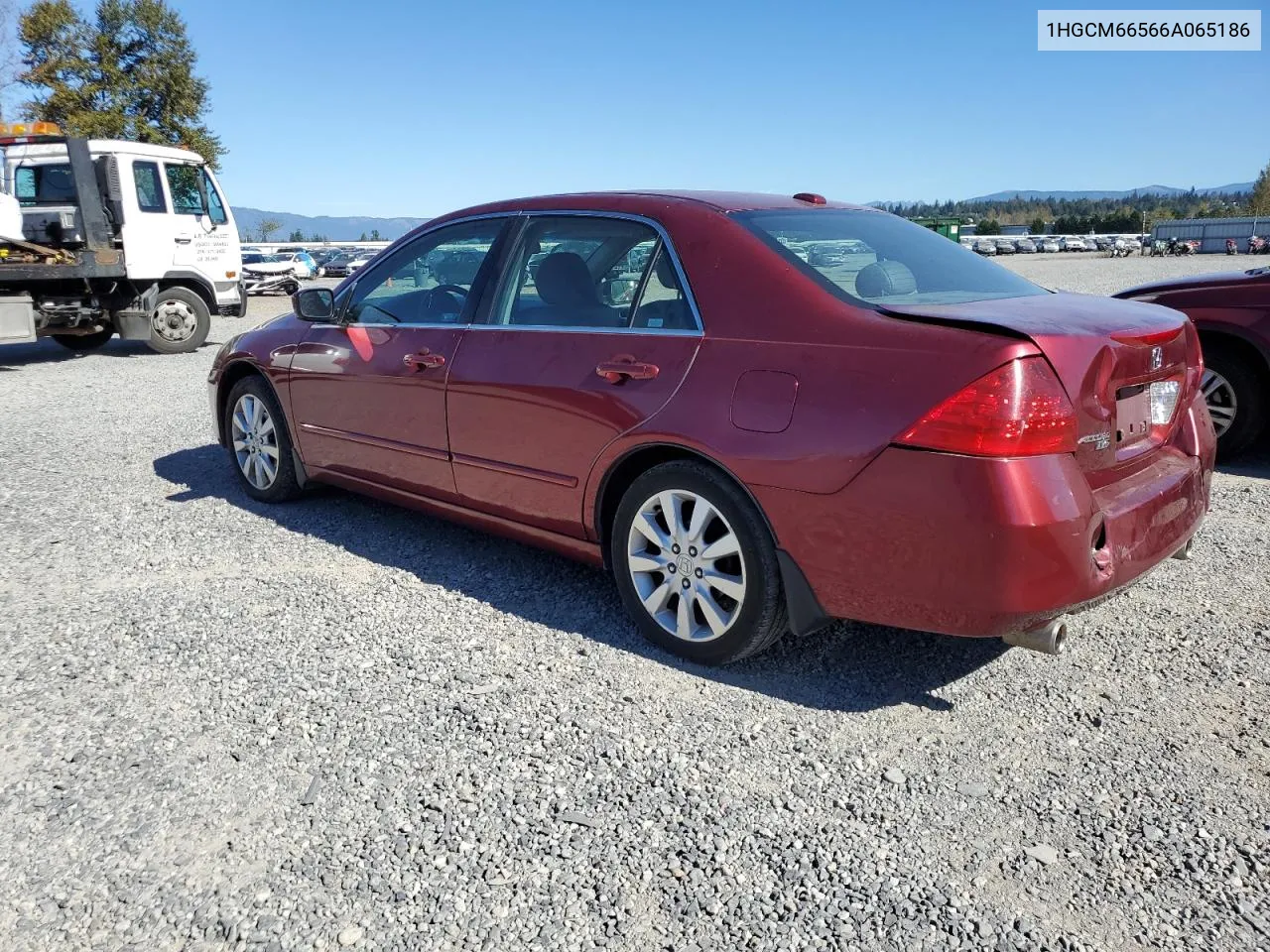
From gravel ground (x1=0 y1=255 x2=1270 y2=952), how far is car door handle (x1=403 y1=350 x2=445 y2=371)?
92cm

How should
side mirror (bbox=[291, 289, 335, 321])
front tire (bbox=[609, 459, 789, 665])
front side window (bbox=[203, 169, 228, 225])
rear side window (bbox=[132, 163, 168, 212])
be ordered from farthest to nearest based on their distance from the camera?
front side window (bbox=[203, 169, 228, 225]) → rear side window (bbox=[132, 163, 168, 212]) → side mirror (bbox=[291, 289, 335, 321]) → front tire (bbox=[609, 459, 789, 665])

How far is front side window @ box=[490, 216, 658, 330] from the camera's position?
378 centimetres

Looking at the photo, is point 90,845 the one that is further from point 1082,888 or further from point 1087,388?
point 1087,388

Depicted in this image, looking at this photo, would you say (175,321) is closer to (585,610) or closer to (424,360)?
(424,360)

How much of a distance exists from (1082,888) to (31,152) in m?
14.4

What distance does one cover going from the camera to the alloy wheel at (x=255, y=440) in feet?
18.3

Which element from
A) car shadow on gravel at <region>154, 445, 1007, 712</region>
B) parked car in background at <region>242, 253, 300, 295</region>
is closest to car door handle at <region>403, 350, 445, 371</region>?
car shadow on gravel at <region>154, 445, 1007, 712</region>

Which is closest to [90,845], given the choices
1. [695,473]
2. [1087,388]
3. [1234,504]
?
[695,473]

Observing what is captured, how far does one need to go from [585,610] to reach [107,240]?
11.1 meters

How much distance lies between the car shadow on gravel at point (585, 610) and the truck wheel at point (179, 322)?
8706mm

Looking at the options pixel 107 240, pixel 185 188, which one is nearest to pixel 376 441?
pixel 107 240

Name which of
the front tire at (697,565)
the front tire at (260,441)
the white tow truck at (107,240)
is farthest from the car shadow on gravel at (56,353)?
the front tire at (697,565)

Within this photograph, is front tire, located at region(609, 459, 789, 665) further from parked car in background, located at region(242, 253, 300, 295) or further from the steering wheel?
parked car in background, located at region(242, 253, 300, 295)

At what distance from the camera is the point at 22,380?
1172cm
